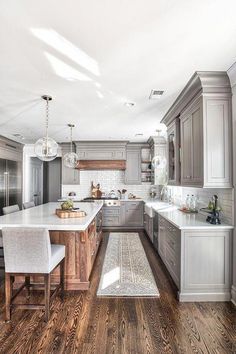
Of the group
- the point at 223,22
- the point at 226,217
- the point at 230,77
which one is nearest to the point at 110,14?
the point at 223,22

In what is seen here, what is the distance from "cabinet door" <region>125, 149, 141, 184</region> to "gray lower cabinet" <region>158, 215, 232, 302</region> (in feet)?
13.4

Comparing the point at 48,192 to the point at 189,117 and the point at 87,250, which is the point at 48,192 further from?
the point at 189,117

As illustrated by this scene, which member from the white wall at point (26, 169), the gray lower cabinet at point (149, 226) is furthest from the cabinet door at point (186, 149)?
the white wall at point (26, 169)

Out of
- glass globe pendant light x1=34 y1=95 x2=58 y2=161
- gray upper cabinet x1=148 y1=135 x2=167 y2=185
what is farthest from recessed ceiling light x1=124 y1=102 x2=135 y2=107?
gray upper cabinet x1=148 y1=135 x2=167 y2=185

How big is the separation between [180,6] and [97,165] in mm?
5120

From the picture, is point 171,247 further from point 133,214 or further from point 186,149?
point 133,214

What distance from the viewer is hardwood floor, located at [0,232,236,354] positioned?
1904mm

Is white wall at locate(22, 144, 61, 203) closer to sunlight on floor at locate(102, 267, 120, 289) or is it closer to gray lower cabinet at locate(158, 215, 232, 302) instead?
sunlight on floor at locate(102, 267, 120, 289)

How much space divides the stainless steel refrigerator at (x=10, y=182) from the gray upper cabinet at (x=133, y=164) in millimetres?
3133

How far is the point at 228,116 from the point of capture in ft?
8.68

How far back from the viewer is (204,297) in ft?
8.57

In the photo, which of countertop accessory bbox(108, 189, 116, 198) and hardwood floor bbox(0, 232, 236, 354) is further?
countertop accessory bbox(108, 189, 116, 198)

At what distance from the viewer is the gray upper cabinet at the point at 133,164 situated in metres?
6.66

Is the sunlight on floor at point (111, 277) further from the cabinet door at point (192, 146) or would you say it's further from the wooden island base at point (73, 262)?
the cabinet door at point (192, 146)
